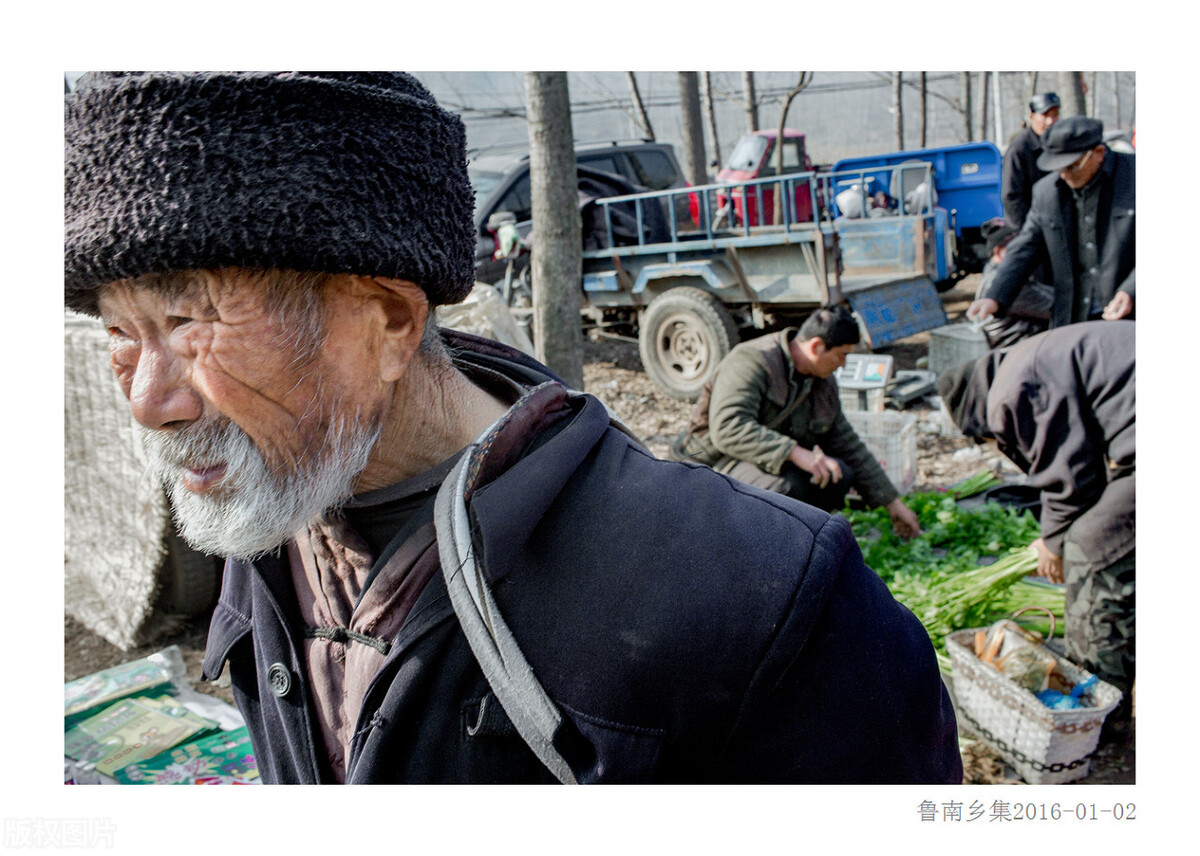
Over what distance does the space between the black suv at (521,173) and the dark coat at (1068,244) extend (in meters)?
4.21

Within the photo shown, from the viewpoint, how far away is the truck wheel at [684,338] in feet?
24.7

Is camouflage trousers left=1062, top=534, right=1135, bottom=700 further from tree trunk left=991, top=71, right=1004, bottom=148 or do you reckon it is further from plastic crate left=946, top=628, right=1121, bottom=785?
tree trunk left=991, top=71, right=1004, bottom=148

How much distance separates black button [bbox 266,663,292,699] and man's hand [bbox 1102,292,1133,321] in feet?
14.4

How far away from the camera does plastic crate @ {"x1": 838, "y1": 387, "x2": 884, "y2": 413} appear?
20.4ft

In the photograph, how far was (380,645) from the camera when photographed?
118 centimetres

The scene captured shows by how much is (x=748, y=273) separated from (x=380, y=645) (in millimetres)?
6723

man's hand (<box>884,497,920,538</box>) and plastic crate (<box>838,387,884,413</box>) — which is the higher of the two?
plastic crate (<box>838,387,884,413</box>)

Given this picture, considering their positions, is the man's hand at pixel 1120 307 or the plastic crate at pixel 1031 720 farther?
the man's hand at pixel 1120 307

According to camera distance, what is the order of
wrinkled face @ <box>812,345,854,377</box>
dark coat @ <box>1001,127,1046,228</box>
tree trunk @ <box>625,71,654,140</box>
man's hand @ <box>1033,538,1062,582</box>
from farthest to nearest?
tree trunk @ <box>625,71,654,140</box>, dark coat @ <box>1001,127,1046,228</box>, wrinkled face @ <box>812,345,854,377</box>, man's hand @ <box>1033,538,1062,582</box>

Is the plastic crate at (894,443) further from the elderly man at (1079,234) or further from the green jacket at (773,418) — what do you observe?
the elderly man at (1079,234)

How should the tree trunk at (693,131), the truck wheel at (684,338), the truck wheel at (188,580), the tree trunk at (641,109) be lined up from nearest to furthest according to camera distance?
Result: the truck wheel at (188,580) < the truck wheel at (684,338) < the tree trunk at (693,131) < the tree trunk at (641,109)

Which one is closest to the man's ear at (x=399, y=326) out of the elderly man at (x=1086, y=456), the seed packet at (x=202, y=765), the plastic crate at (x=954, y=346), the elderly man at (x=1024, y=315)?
the seed packet at (x=202, y=765)

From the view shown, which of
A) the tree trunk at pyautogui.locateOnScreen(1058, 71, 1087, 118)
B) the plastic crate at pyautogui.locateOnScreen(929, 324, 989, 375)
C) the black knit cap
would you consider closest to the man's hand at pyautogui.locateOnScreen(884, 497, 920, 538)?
the plastic crate at pyautogui.locateOnScreen(929, 324, 989, 375)

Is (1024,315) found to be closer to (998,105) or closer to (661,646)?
(661,646)
